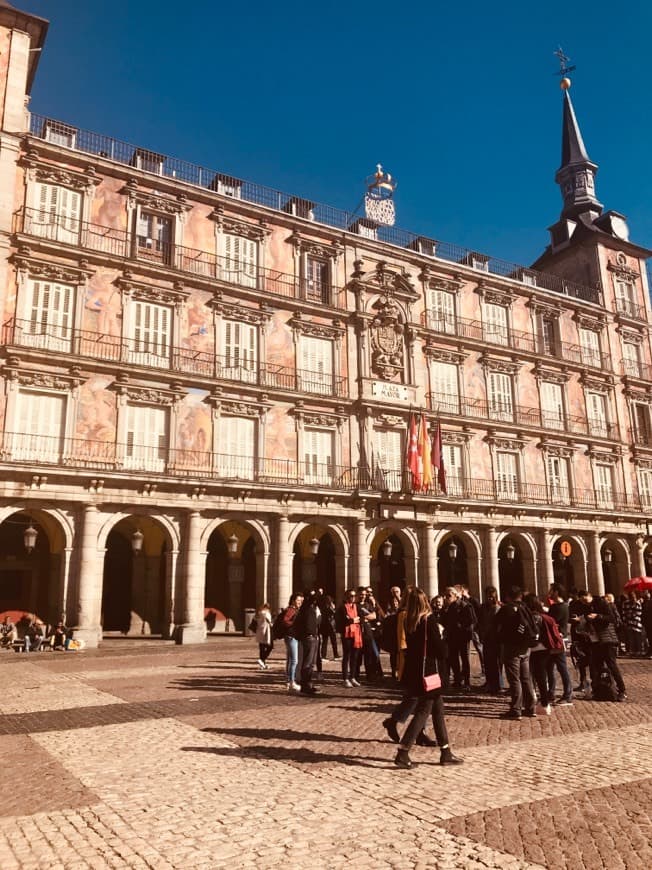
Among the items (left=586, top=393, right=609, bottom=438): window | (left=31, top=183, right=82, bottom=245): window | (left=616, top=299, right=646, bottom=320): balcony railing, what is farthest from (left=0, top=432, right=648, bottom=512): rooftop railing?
(left=616, top=299, right=646, bottom=320): balcony railing

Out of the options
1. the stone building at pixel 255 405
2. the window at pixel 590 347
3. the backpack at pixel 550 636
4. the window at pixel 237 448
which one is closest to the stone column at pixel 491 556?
the stone building at pixel 255 405

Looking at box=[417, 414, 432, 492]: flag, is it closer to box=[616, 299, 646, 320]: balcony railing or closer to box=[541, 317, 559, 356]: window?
box=[541, 317, 559, 356]: window

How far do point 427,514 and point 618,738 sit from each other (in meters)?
21.3

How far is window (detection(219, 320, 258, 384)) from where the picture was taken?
26609 mm

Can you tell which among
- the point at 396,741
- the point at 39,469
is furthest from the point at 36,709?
the point at 39,469

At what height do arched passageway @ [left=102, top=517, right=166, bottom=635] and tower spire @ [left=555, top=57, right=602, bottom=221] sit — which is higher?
tower spire @ [left=555, top=57, right=602, bottom=221]

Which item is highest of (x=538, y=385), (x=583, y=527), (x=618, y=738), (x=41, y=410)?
(x=538, y=385)

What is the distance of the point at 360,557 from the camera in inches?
1084

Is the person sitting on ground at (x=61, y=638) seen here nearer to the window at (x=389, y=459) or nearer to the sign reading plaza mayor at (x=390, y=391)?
the window at (x=389, y=459)

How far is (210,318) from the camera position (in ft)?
87.1

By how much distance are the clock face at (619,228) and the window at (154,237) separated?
1073 inches

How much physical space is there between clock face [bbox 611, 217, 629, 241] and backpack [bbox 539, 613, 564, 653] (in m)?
36.3

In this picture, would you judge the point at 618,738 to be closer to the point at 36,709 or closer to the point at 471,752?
the point at 471,752

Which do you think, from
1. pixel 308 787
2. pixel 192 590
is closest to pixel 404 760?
pixel 308 787
